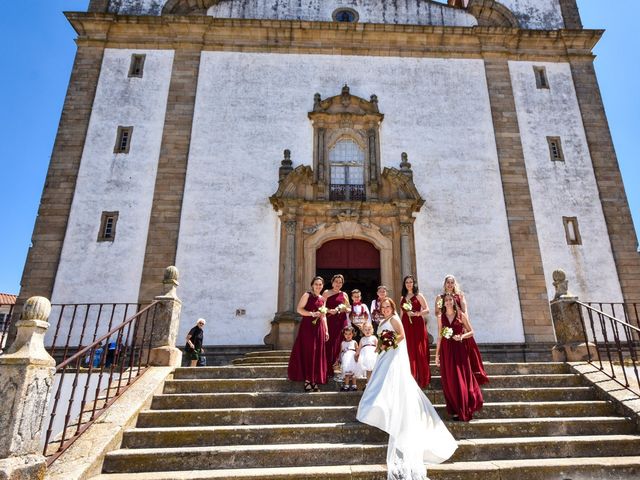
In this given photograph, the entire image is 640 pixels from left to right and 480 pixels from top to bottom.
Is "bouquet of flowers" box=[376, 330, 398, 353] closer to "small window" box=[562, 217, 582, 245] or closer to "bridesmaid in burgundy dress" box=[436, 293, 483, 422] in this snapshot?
"bridesmaid in burgundy dress" box=[436, 293, 483, 422]

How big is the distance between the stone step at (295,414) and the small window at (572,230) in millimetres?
7040

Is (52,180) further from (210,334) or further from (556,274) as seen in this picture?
(556,274)

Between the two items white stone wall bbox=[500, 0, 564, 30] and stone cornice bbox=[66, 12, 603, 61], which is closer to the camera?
stone cornice bbox=[66, 12, 603, 61]

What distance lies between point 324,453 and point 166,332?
11.5 feet

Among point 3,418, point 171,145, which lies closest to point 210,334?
point 171,145

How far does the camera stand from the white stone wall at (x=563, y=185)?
11.3 m

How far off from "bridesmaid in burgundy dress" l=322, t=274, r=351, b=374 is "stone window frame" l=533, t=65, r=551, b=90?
1051cm

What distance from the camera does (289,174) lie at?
459 inches

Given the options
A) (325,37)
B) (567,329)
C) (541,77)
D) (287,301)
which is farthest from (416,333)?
(541,77)

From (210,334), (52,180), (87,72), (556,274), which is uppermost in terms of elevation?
(87,72)

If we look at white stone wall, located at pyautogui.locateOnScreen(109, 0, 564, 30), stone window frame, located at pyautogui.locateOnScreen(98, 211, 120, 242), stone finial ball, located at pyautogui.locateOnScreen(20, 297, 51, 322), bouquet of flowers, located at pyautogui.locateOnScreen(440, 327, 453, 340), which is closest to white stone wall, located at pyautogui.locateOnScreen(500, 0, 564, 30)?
white stone wall, located at pyautogui.locateOnScreen(109, 0, 564, 30)

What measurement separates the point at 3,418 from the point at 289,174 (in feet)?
28.6

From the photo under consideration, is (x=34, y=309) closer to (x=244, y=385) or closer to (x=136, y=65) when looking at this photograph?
(x=244, y=385)

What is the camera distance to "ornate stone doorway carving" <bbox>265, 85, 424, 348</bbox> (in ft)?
36.6
